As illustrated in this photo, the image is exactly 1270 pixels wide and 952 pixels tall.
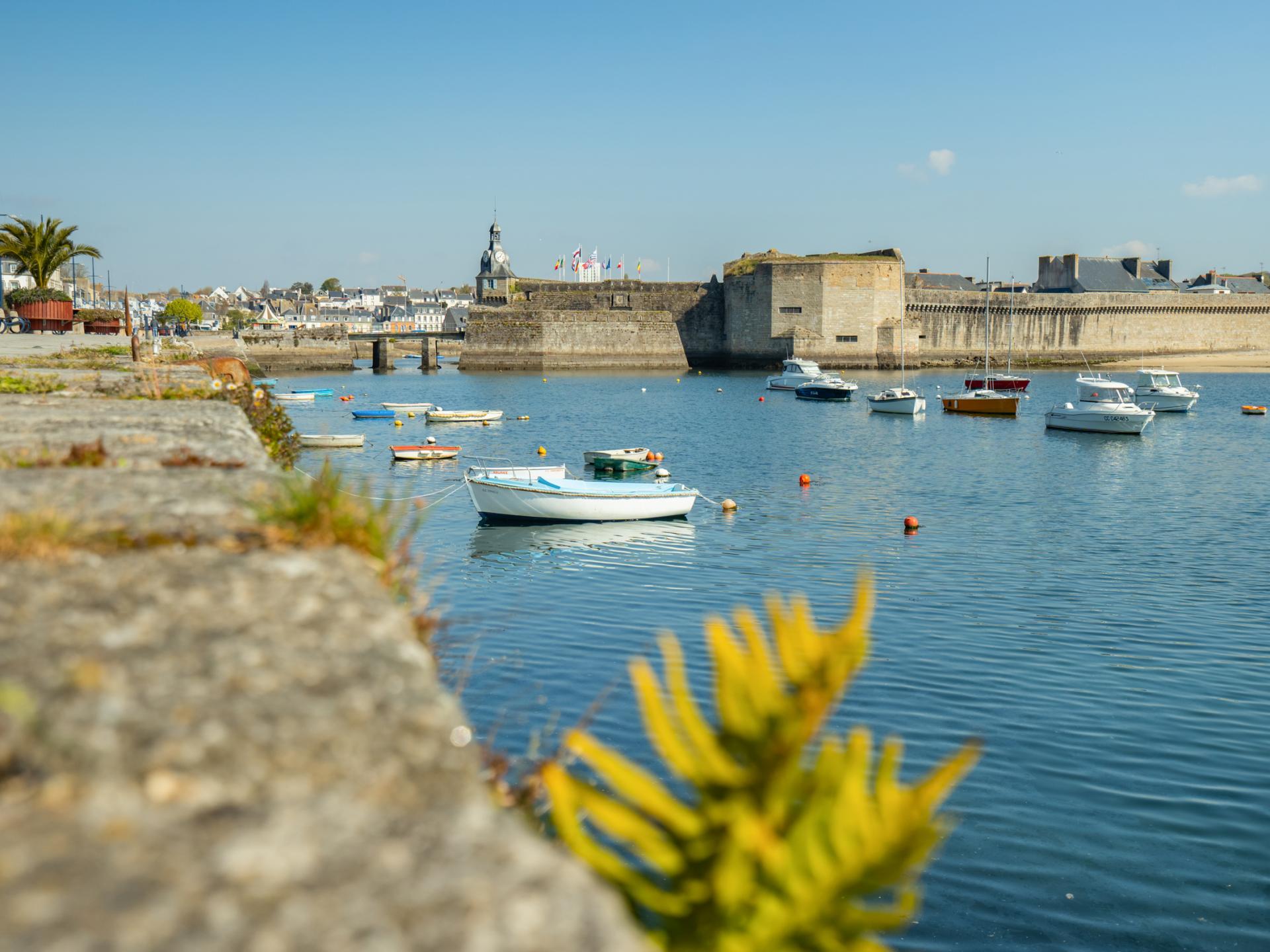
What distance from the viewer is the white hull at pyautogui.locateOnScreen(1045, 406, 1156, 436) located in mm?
39906

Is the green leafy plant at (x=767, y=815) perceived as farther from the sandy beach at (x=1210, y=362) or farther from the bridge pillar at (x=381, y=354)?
the sandy beach at (x=1210, y=362)

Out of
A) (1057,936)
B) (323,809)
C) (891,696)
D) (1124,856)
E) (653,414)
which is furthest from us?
(653,414)

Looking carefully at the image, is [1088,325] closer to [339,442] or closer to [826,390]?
[826,390]

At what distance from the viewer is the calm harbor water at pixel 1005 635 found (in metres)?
6.96

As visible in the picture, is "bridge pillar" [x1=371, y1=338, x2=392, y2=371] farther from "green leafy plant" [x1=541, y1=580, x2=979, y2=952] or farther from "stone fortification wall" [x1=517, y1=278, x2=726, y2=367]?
"green leafy plant" [x1=541, y1=580, x2=979, y2=952]

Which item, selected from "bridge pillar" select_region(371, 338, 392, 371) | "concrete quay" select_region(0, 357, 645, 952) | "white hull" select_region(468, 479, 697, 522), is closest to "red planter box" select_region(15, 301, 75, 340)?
"white hull" select_region(468, 479, 697, 522)

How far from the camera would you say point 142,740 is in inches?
70.0

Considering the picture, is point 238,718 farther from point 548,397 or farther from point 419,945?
point 548,397

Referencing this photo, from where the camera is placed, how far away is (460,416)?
41.9 metres

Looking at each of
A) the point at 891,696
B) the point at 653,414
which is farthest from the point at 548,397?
the point at 891,696

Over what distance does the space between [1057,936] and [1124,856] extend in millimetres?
1203

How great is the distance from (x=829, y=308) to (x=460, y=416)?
43.9 m

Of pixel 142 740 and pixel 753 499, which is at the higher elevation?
pixel 142 740

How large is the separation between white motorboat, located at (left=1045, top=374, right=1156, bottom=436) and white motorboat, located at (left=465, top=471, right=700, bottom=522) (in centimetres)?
2450
